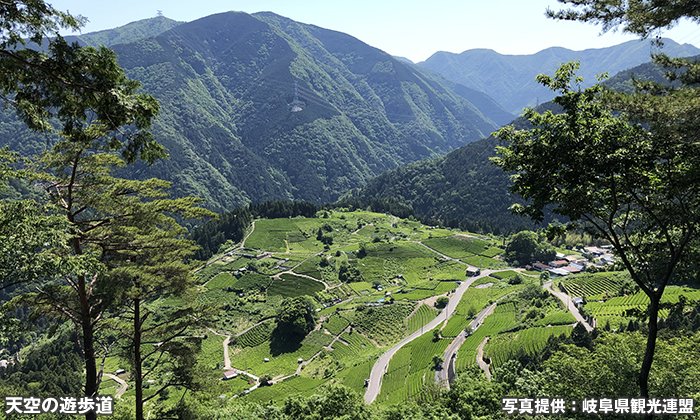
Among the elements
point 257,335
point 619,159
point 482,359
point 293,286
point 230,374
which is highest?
point 619,159

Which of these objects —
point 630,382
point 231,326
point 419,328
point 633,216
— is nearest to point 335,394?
point 630,382

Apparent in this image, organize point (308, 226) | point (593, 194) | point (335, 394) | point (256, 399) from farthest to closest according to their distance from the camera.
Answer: point (308, 226) → point (256, 399) → point (335, 394) → point (593, 194)

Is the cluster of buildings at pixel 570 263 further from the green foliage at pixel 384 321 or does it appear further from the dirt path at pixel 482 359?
the dirt path at pixel 482 359

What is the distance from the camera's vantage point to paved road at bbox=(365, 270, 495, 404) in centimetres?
6131

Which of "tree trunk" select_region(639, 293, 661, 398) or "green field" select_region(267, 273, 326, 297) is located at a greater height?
"tree trunk" select_region(639, 293, 661, 398)

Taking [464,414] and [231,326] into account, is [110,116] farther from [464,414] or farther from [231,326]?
[231,326]

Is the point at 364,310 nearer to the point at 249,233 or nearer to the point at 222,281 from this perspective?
the point at 222,281

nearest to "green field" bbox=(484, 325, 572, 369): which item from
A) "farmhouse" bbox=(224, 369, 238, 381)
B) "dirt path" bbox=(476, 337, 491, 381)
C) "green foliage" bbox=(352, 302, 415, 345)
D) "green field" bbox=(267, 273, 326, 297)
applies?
"dirt path" bbox=(476, 337, 491, 381)

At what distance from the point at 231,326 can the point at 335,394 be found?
71439mm

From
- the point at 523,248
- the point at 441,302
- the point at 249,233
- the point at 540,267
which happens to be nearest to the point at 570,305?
the point at 441,302

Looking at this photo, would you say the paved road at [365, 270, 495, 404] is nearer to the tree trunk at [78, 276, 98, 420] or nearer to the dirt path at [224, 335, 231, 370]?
the dirt path at [224, 335, 231, 370]

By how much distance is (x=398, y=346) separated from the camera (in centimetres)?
7875

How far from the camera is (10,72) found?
10.2 m

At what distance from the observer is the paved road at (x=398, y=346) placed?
6131 centimetres
